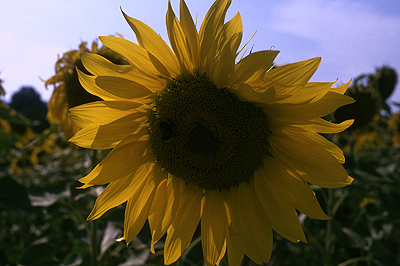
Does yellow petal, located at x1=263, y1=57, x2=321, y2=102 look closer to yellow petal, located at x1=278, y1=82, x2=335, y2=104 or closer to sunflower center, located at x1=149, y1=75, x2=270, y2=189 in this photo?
yellow petal, located at x1=278, y1=82, x2=335, y2=104

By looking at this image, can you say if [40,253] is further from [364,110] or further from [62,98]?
[364,110]

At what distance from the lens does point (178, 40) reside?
1028mm

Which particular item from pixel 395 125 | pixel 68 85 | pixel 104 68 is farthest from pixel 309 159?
pixel 395 125

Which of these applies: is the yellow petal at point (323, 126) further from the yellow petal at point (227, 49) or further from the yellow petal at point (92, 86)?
the yellow petal at point (92, 86)

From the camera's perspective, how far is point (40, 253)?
203 centimetres

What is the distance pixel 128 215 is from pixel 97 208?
0.12 m

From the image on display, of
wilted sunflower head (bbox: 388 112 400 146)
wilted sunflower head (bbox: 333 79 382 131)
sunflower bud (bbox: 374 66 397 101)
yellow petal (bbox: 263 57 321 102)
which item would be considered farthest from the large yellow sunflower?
wilted sunflower head (bbox: 388 112 400 146)

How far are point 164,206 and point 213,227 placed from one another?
21cm

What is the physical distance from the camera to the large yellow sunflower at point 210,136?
982mm

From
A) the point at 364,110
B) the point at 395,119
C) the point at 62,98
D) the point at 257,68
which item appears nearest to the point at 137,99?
the point at 257,68

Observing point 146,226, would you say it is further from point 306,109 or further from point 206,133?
point 306,109

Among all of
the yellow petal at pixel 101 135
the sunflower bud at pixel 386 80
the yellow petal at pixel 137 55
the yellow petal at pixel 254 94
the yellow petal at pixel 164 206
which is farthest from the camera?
the sunflower bud at pixel 386 80

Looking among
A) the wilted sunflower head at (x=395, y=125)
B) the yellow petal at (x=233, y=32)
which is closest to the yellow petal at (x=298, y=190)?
the yellow petal at (x=233, y=32)

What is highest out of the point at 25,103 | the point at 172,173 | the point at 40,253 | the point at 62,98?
the point at 62,98
